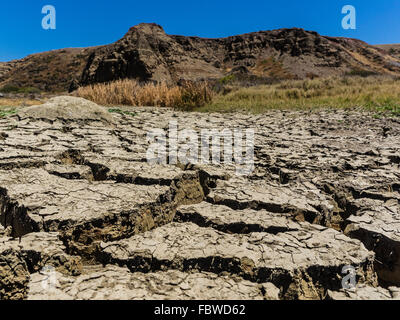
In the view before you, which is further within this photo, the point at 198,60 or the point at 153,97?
the point at 198,60

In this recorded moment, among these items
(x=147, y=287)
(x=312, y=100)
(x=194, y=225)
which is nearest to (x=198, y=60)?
(x=312, y=100)

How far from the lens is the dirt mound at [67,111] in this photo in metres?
4.26

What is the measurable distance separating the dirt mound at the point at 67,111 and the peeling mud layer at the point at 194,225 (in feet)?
3.84

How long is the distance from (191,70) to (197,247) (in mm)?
17652

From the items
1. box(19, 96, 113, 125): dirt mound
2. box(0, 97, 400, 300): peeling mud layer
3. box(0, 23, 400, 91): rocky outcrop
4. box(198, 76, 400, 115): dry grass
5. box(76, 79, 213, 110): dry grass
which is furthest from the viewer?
box(0, 23, 400, 91): rocky outcrop

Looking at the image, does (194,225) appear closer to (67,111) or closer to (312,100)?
(67,111)

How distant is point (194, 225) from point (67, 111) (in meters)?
3.49

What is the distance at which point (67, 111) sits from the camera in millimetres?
4395

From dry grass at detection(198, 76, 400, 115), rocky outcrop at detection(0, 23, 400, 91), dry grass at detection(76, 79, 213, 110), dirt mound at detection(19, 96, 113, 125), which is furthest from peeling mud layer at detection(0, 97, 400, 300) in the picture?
rocky outcrop at detection(0, 23, 400, 91)

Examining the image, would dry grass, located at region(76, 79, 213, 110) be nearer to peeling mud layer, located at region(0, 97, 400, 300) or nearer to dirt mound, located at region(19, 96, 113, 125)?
dirt mound, located at region(19, 96, 113, 125)

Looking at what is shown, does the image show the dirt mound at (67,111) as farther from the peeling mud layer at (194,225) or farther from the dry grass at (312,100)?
the dry grass at (312,100)

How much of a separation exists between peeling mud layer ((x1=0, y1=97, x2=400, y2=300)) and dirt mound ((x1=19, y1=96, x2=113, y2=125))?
3.84 ft

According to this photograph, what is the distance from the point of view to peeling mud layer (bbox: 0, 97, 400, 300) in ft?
4.31

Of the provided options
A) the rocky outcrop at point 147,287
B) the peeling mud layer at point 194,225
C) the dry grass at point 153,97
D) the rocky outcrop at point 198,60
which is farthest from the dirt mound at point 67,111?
the rocky outcrop at point 198,60
